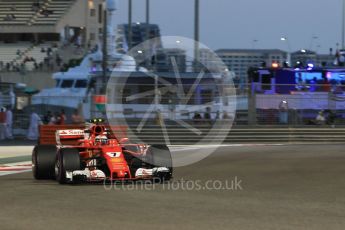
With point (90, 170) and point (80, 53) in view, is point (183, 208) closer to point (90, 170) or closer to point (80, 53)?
point (90, 170)

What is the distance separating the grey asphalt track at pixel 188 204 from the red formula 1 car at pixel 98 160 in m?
0.25

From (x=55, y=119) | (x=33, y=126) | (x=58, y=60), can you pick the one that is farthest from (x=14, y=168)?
(x=58, y=60)

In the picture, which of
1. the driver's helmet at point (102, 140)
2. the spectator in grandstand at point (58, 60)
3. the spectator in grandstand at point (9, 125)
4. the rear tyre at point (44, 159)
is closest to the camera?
the driver's helmet at point (102, 140)

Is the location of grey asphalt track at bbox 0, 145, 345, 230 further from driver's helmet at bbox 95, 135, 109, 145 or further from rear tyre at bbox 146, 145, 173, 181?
driver's helmet at bbox 95, 135, 109, 145

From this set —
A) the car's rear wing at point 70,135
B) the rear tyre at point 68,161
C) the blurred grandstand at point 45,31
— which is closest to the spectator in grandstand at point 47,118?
the car's rear wing at point 70,135

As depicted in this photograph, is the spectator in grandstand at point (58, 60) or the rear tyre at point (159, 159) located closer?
the rear tyre at point (159, 159)

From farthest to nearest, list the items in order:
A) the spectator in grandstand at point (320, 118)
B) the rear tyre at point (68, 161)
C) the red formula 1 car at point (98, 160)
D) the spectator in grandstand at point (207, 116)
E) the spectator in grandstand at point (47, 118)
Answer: the spectator in grandstand at point (47, 118), the spectator in grandstand at point (320, 118), the spectator in grandstand at point (207, 116), the red formula 1 car at point (98, 160), the rear tyre at point (68, 161)

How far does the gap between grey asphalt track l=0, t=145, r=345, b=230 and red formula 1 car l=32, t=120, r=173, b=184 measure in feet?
0.81

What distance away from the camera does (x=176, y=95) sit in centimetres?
2689

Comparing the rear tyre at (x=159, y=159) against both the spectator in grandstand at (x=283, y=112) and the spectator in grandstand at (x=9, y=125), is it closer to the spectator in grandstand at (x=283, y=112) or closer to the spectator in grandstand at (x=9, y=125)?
the spectator in grandstand at (x=283, y=112)

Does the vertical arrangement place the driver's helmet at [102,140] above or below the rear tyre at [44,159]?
above

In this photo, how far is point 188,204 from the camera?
9297 mm

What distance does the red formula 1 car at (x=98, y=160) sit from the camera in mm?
11367

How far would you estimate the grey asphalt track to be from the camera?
7.80 metres
